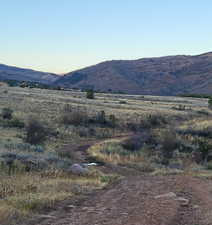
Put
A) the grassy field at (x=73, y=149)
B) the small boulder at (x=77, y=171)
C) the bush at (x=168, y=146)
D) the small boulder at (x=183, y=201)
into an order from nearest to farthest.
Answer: the small boulder at (x=183, y=201) → the grassy field at (x=73, y=149) → the small boulder at (x=77, y=171) → the bush at (x=168, y=146)

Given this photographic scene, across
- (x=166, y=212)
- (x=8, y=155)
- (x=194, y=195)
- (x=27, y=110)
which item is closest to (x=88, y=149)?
(x=8, y=155)

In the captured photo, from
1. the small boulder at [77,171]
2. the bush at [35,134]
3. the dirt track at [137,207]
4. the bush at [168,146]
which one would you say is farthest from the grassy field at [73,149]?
the dirt track at [137,207]

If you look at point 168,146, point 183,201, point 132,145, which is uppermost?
point 183,201

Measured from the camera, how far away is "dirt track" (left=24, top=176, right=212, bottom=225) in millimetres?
8289

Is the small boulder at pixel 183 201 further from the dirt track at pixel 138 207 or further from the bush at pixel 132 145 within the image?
the bush at pixel 132 145

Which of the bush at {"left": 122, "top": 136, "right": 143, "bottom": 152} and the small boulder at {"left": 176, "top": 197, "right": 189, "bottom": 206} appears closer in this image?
the small boulder at {"left": 176, "top": 197, "right": 189, "bottom": 206}

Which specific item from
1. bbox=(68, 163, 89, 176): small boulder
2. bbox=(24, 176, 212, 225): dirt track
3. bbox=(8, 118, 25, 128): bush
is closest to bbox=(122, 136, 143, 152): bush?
bbox=(8, 118, 25, 128): bush

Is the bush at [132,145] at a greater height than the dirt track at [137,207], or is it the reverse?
the dirt track at [137,207]

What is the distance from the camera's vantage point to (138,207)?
9430mm

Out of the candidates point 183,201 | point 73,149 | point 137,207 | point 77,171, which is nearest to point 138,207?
point 137,207

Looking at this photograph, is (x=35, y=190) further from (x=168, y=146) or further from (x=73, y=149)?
(x=168, y=146)

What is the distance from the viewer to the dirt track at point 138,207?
8.29 metres

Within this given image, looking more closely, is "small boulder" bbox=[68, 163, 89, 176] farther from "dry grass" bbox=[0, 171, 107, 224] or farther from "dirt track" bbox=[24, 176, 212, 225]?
"dirt track" bbox=[24, 176, 212, 225]

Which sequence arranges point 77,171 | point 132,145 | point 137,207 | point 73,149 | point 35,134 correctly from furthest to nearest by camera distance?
point 132,145 < point 35,134 < point 73,149 < point 77,171 < point 137,207
